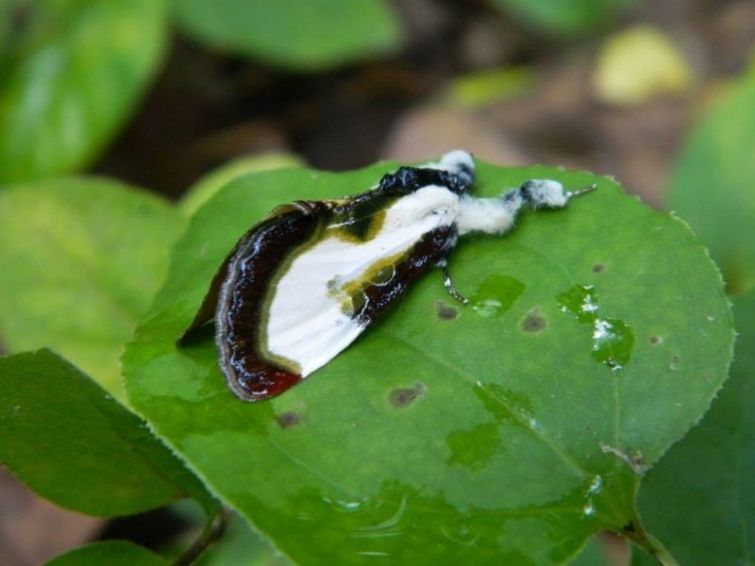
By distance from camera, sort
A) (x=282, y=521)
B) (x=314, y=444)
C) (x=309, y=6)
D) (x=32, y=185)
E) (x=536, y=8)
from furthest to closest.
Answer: (x=536, y=8) → (x=309, y=6) → (x=32, y=185) → (x=314, y=444) → (x=282, y=521)

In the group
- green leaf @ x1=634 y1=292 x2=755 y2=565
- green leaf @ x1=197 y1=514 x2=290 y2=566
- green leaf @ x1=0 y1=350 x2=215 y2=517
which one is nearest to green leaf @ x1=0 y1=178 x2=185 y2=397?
green leaf @ x1=197 y1=514 x2=290 y2=566

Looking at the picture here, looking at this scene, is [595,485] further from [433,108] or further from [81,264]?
[433,108]

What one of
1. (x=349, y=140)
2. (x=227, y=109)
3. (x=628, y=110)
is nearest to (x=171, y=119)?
(x=227, y=109)

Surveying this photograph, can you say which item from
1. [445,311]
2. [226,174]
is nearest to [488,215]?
[445,311]

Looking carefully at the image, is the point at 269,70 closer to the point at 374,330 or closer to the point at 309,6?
the point at 309,6

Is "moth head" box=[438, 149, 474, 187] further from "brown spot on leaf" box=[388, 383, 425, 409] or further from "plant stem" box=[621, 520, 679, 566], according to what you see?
"plant stem" box=[621, 520, 679, 566]
